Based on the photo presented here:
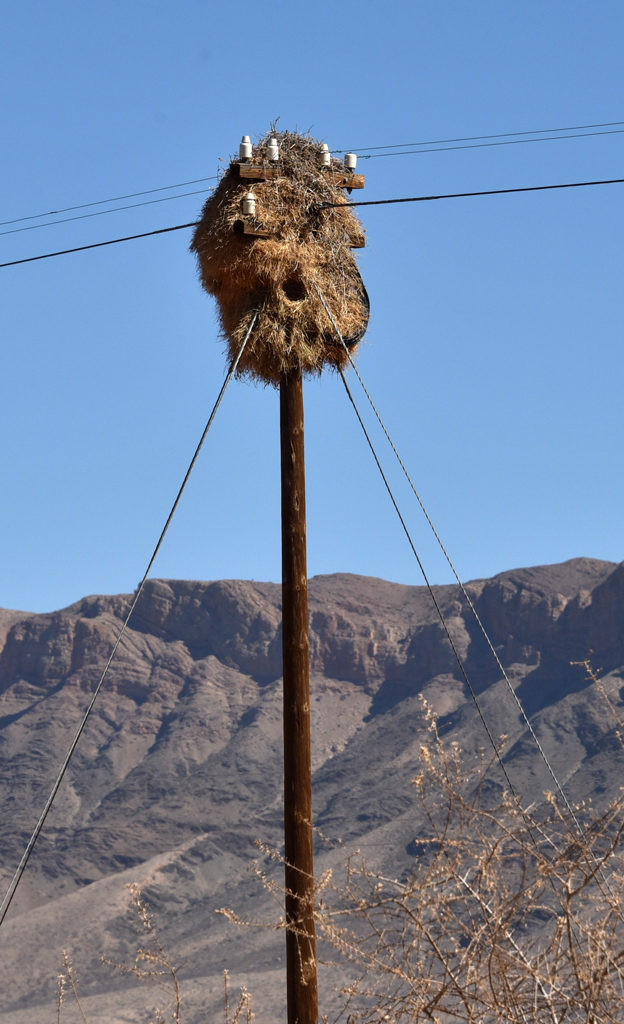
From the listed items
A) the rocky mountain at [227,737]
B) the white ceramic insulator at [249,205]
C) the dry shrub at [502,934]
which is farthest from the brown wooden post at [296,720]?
the rocky mountain at [227,737]

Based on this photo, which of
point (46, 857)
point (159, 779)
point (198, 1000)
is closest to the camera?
point (198, 1000)

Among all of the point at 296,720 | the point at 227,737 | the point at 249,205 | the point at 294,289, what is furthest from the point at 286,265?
the point at 227,737

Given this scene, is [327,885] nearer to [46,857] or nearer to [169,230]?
[169,230]

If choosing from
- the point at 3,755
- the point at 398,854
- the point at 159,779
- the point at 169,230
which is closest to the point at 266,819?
the point at 159,779

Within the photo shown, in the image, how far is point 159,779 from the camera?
13275cm

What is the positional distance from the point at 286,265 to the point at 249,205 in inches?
23.0

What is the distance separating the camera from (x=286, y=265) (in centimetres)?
1090

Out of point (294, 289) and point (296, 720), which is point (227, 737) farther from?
point (296, 720)

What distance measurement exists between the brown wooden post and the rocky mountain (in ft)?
243

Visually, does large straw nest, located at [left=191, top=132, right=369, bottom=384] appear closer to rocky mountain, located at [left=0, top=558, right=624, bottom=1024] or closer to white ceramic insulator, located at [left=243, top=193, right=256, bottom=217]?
white ceramic insulator, located at [left=243, top=193, right=256, bottom=217]

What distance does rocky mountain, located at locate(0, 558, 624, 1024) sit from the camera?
10000cm

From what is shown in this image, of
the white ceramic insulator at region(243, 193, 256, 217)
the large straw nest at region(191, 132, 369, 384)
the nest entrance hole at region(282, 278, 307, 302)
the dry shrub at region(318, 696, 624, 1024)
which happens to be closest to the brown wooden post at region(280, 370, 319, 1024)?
the large straw nest at region(191, 132, 369, 384)

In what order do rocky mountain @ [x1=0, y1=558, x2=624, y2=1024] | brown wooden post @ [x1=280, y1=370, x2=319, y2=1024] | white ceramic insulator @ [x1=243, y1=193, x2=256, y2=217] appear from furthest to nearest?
rocky mountain @ [x1=0, y1=558, x2=624, y2=1024], white ceramic insulator @ [x1=243, y1=193, x2=256, y2=217], brown wooden post @ [x1=280, y1=370, x2=319, y2=1024]

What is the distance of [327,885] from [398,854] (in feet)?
329
